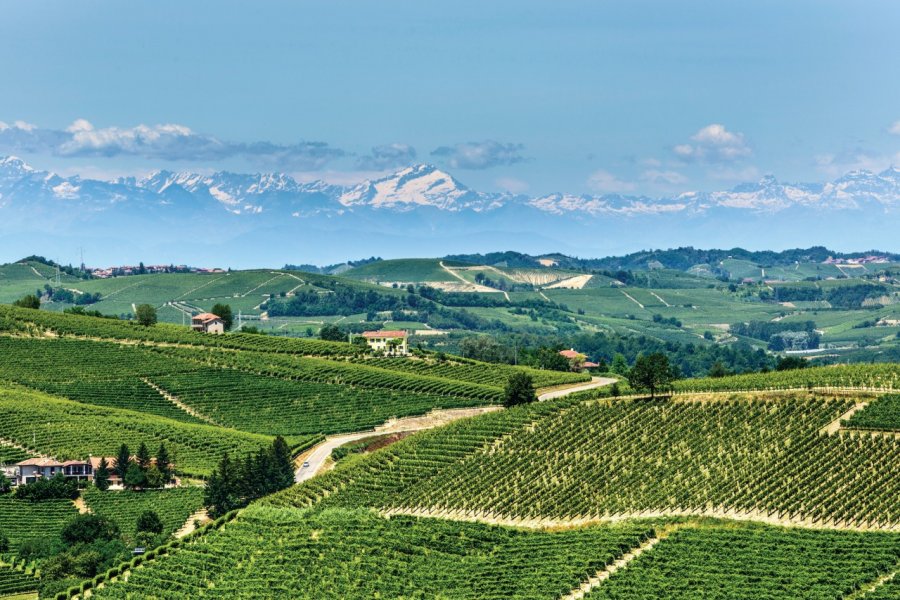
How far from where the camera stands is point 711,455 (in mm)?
87875

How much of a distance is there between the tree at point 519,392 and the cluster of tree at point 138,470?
27876mm

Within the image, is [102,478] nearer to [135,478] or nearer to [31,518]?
[135,478]

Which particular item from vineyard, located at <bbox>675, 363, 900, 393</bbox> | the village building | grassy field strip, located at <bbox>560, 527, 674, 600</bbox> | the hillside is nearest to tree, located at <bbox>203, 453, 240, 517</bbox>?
the hillside

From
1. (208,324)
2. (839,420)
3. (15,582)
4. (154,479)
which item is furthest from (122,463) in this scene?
(208,324)

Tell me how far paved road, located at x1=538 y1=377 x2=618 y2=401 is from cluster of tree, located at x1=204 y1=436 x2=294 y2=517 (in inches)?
979

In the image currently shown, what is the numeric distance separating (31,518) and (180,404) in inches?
1222

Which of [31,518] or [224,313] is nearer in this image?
[31,518]

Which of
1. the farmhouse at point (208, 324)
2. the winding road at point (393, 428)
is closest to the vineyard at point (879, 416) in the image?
the winding road at point (393, 428)

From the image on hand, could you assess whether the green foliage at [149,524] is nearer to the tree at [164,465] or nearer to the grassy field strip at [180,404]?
the tree at [164,465]

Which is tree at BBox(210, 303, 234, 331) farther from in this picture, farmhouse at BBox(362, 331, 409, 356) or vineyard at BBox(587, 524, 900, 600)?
vineyard at BBox(587, 524, 900, 600)

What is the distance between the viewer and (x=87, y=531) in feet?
292

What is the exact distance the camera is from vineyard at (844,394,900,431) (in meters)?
86.6

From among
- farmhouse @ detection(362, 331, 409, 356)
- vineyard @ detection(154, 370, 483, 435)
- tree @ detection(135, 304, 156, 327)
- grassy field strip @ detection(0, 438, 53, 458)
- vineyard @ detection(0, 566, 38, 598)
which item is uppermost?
tree @ detection(135, 304, 156, 327)

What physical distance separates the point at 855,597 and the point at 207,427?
2601 inches
